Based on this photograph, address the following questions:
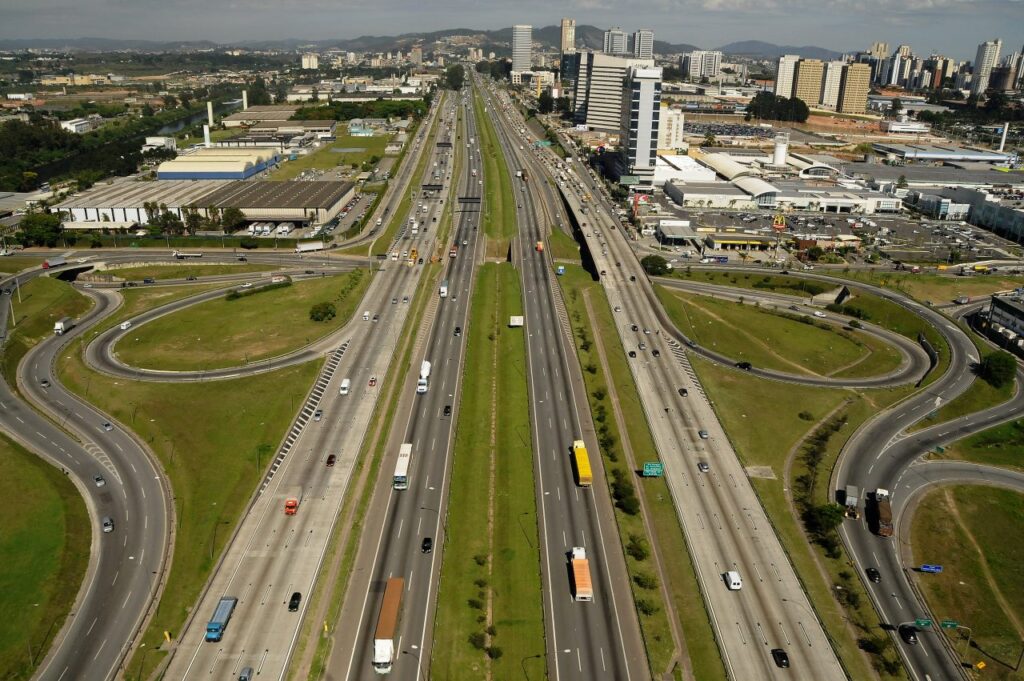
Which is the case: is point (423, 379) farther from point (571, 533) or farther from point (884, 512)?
point (884, 512)

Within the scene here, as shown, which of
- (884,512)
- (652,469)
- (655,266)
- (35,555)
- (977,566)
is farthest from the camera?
(655,266)

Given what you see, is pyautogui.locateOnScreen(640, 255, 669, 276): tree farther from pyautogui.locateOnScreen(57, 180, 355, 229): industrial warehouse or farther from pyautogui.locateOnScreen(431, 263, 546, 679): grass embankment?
pyautogui.locateOnScreen(57, 180, 355, 229): industrial warehouse

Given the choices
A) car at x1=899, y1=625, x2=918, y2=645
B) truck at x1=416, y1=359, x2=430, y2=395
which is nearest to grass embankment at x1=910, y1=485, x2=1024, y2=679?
car at x1=899, y1=625, x2=918, y2=645

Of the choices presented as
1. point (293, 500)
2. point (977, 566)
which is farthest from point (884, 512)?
point (293, 500)

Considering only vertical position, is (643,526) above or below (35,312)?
below

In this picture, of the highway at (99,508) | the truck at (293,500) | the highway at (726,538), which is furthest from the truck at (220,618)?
the highway at (726,538)

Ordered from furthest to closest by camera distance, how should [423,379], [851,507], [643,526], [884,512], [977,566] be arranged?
[423,379]
[851,507]
[884,512]
[643,526]
[977,566]

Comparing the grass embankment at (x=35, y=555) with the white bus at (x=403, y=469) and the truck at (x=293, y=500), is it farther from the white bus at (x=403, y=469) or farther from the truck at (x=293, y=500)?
the white bus at (x=403, y=469)
